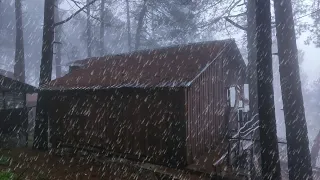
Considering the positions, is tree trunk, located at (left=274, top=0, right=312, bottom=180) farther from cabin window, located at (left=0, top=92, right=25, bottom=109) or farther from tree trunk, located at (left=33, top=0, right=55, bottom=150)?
cabin window, located at (left=0, top=92, right=25, bottom=109)

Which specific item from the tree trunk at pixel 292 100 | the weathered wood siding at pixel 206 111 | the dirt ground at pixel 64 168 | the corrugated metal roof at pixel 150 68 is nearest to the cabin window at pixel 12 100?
the corrugated metal roof at pixel 150 68

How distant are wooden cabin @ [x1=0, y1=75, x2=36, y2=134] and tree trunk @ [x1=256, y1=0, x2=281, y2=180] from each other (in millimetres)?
11809

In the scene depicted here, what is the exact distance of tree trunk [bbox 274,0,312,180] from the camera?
38.0ft

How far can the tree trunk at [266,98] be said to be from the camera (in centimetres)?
925

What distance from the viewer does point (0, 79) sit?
15.1 meters

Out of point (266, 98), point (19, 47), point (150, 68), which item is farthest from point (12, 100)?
point (266, 98)

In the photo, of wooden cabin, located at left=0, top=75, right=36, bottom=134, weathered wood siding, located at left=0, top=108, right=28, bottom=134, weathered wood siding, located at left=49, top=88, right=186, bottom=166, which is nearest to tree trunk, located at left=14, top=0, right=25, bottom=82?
wooden cabin, located at left=0, top=75, right=36, bottom=134

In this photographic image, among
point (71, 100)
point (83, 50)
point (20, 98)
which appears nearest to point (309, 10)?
point (71, 100)

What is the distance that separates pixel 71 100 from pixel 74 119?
0.91 meters

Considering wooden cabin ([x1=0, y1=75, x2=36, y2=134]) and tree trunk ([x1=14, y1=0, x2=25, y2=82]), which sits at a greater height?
tree trunk ([x1=14, y1=0, x2=25, y2=82])

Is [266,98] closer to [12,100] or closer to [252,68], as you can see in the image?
[252,68]

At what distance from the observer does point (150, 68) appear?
1270 cm

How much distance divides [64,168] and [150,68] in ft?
17.6

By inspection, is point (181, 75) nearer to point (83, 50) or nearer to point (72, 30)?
point (83, 50)
